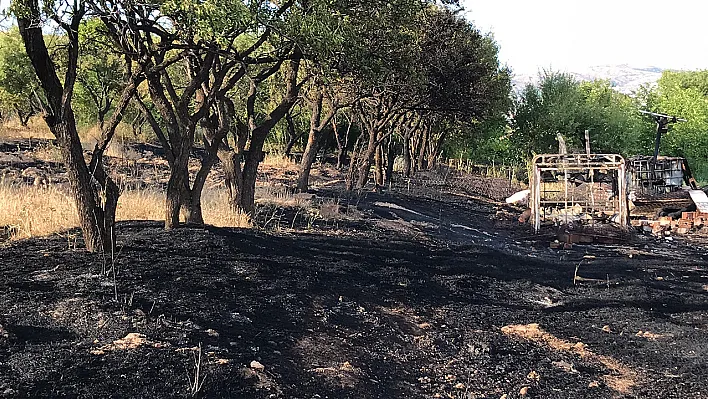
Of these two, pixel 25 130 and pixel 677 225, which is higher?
pixel 25 130

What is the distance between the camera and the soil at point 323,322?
395 centimetres

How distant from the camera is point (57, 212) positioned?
336 inches

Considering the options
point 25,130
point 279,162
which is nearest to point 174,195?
point 279,162

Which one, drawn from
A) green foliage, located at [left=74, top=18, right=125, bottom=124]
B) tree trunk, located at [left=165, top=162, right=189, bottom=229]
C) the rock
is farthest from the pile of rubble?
green foliage, located at [left=74, top=18, right=125, bottom=124]

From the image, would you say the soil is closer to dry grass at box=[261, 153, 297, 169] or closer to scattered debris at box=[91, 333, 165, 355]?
scattered debris at box=[91, 333, 165, 355]

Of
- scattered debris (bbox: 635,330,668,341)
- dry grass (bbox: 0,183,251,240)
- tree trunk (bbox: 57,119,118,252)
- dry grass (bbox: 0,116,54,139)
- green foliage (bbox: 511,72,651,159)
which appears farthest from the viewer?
green foliage (bbox: 511,72,651,159)

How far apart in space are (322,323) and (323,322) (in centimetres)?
3

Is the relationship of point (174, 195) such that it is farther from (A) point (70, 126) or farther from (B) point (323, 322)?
(B) point (323, 322)

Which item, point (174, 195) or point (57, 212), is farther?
point (57, 212)

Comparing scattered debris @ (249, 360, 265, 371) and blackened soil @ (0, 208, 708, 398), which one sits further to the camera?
scattered debris @ (249, 360, 265, 371)

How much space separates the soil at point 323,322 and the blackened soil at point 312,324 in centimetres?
2

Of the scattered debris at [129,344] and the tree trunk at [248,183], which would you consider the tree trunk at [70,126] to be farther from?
the tree trunk at [248,183]

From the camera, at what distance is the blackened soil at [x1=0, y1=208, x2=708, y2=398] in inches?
155

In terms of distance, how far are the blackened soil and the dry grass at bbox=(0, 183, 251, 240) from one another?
2.28 feet
